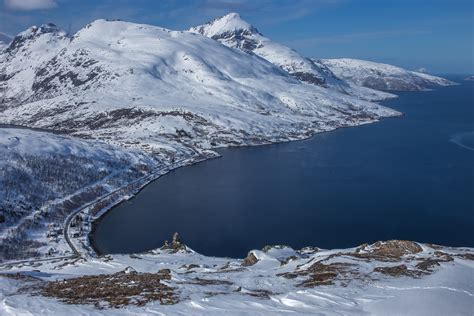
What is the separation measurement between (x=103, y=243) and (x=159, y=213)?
15177 millimetres

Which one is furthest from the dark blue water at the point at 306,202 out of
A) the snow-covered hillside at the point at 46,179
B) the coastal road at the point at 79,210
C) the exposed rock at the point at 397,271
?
the exposed rock at the point at 397,271

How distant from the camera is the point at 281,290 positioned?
22844mm

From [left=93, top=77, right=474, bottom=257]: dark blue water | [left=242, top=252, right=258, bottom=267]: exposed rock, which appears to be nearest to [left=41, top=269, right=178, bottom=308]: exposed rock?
[left=242, top=252, right=258, bottom=267]: exposed rock

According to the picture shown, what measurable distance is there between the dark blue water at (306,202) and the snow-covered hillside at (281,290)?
120ft

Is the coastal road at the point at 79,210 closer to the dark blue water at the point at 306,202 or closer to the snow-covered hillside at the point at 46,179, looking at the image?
the snow-covered hillside at the point at 46,179

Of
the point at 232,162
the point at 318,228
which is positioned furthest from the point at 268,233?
the point at 232,162

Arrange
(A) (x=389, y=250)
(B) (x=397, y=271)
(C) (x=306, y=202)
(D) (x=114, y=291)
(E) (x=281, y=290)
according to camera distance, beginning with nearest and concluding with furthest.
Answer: (D) (x=114, y=291), (E) (x=281, y=290), (B) (x=397, y=271), (A) (x=389, y=250), (C) (x=306, y=202)

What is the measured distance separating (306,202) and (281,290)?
6677 cm

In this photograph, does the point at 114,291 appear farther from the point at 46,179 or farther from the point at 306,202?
the point at 46,179

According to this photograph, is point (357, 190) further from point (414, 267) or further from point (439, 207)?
point (414, 267)

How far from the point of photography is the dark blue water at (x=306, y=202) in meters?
70.3

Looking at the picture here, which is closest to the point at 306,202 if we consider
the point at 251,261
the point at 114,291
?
the point at 251,261

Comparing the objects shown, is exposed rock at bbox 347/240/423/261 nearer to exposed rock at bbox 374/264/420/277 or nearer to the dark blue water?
exposed rock at bbox 374/264/420/277

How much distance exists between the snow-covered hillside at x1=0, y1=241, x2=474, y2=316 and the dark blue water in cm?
3653
